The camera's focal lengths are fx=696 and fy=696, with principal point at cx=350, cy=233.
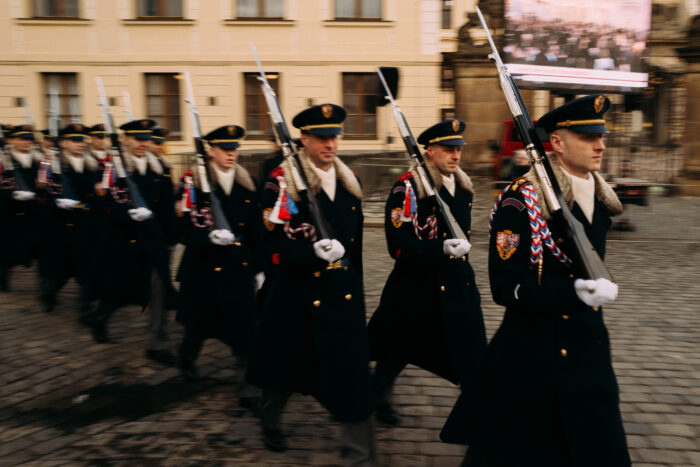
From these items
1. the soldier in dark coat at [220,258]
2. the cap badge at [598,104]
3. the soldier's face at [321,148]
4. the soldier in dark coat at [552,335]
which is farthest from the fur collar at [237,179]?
the cap badge at [598,104]

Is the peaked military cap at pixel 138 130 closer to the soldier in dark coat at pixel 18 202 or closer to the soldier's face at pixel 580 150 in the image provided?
the soldier in dark coat at pixel 18 202

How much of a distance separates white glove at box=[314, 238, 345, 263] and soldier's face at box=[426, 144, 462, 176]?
118 cm

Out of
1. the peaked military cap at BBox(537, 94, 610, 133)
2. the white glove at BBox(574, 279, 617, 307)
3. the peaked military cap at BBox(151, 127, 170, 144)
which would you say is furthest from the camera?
the peaked military cap at BBox(151, 127, 170, 144)

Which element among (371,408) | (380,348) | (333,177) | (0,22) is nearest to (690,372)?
(380,348)

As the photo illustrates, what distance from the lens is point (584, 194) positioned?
2.96 metres

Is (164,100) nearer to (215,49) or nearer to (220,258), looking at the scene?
(215,49)

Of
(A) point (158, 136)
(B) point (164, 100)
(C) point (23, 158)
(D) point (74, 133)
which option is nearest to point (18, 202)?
(C) point (23, 158)

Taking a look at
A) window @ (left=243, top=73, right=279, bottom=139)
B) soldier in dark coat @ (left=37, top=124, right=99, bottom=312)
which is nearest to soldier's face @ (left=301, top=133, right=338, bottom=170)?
soldier in dark coat @ (left=37, top=124, right=99, bottom=312)

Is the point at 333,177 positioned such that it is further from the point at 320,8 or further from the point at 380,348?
the point at 320,8

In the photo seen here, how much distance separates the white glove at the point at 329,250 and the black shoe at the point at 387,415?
133 centimetres

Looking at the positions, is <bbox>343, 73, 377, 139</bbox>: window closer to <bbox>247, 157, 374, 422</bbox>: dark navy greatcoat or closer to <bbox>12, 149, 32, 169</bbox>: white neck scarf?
<bbox>12, 149, 32, 169</bbox>: white neck scarf

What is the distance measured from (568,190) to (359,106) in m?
18.1

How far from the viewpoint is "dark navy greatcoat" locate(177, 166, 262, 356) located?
5.05 metres

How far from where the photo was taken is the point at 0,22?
66.3 feet
